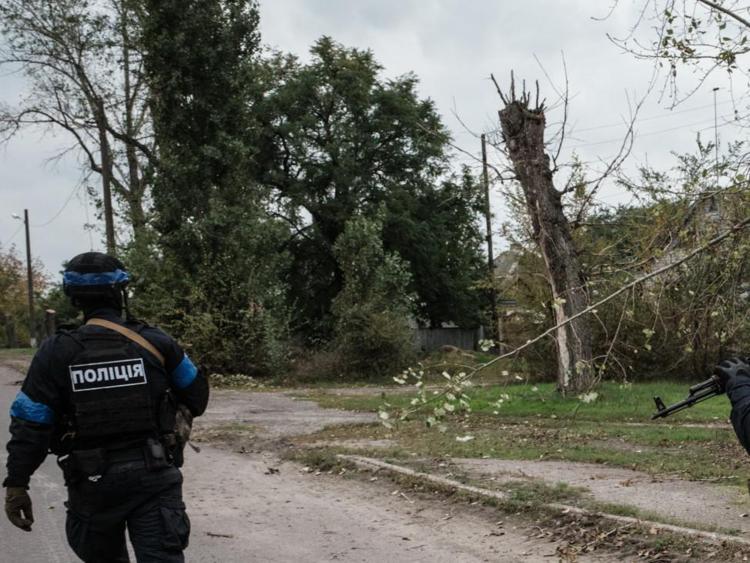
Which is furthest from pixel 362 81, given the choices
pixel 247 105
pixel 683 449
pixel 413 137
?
pixel 683 449

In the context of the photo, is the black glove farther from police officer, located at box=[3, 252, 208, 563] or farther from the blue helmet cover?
the blue helmet cover

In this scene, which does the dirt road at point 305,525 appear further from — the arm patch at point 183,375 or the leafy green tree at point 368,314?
the leafy green tree at point 368,314

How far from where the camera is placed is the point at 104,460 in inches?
137

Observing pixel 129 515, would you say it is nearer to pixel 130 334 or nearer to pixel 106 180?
pixel 130 334

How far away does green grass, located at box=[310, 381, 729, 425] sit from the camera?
44.2ft

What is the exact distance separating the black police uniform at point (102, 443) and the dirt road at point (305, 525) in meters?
2.54

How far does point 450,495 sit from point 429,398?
1.65 m

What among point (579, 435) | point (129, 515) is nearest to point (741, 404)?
point (129, 515)

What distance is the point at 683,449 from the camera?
9.82 m

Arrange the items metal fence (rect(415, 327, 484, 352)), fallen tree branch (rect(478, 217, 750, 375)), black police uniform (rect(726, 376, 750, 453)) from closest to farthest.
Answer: black police uniform (rect(726, 376, 750, 453)) → fallen tree branch (rect(478, 217, 750, 375)) → metal fence (rect(415, 327, 484, 352))

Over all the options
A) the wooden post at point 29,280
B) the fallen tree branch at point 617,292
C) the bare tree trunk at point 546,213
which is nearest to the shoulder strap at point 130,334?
the fallen tree branch at point 617,292

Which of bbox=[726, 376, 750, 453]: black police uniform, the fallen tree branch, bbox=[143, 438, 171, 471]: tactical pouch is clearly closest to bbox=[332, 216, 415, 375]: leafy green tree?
the fallen tree branch

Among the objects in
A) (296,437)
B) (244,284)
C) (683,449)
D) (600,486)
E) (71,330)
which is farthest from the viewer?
(244,284)

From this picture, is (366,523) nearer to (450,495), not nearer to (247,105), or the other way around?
(450,495)
